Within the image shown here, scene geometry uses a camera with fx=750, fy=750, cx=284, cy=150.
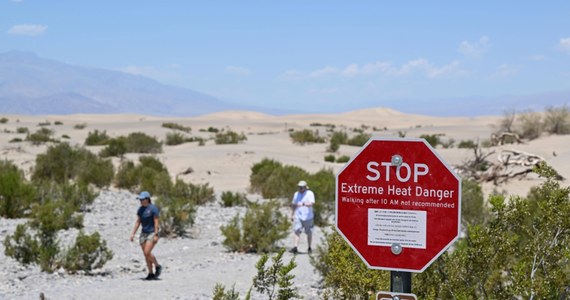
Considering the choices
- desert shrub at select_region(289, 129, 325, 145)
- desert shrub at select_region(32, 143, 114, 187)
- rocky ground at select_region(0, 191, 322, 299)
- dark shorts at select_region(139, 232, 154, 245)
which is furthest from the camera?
desert shrub at select_region(289, 129, 325, 145)

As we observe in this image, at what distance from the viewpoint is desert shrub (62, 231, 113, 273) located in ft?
41.5

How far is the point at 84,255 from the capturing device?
1273cm

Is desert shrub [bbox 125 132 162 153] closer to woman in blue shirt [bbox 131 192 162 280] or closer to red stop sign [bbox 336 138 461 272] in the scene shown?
woman in blue shirt [bbox 131 192 162 280]

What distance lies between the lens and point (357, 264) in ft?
21.3

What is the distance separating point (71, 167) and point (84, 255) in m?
16.6

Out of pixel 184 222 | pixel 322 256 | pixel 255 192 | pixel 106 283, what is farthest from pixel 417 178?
pixel 255 192

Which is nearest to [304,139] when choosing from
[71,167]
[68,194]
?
[71,167]

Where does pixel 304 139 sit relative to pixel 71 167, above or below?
above

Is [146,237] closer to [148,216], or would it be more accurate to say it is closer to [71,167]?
[148,216]

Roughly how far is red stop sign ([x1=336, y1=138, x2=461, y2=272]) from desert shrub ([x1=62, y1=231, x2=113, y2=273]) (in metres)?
9.46

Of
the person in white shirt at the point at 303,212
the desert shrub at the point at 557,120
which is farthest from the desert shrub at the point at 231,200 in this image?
the desert shrub at the point at 557,120

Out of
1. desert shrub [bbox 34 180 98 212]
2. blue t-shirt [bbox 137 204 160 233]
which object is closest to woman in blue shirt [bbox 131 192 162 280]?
blue t-shirt [bbox 137 204 160 233]

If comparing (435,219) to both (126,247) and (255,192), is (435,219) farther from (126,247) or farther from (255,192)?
(255,192)

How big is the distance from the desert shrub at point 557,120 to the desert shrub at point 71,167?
28.8 m
